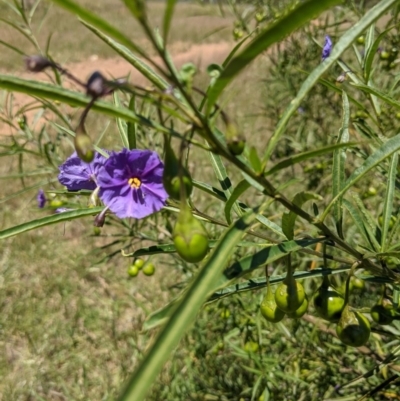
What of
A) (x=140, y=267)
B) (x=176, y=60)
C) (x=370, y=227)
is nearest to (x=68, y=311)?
(x=140, y=267)

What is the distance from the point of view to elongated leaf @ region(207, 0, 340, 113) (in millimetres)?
455

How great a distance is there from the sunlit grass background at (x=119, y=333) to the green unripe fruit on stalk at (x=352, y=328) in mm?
593

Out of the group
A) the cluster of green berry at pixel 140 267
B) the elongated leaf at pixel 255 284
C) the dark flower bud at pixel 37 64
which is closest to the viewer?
the dark flower bud at pixel 37 64

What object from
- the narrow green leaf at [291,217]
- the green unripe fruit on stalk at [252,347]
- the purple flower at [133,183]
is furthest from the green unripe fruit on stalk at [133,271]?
the narrow green leaf at [291,217]

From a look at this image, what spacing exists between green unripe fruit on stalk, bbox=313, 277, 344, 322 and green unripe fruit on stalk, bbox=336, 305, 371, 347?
15mm

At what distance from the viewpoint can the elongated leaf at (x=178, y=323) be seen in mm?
386

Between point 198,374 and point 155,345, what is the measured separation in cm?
188

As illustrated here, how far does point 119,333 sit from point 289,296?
8.37 ft

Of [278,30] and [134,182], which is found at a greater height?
[134,182]

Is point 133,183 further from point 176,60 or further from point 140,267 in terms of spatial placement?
point 176,60

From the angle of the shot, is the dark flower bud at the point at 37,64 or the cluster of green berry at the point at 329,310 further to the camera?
the cluster of green berry at the point at 329,310

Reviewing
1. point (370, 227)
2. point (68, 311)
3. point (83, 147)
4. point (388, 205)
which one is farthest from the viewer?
point (68, 311)

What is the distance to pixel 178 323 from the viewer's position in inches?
17.1

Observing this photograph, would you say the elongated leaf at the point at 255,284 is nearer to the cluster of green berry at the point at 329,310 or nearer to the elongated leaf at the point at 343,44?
the cluster of green berry at the point at 329,310
